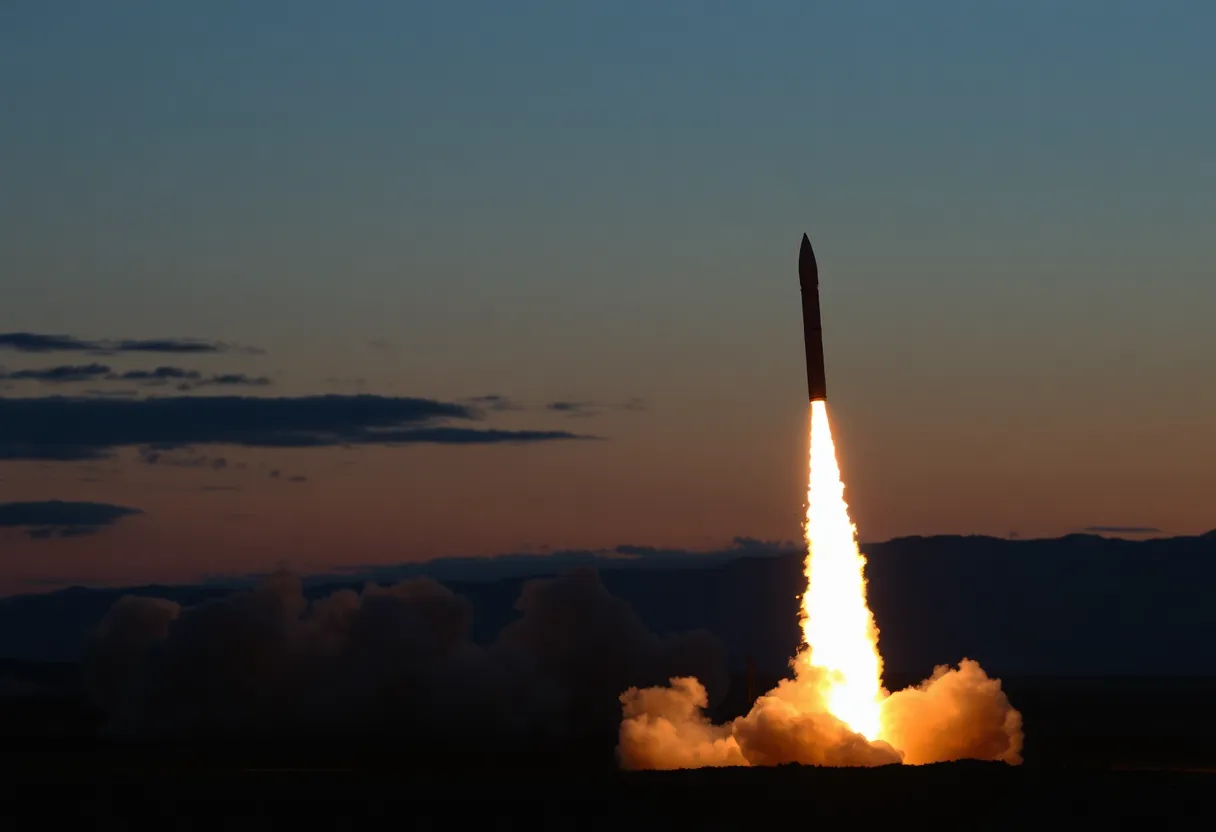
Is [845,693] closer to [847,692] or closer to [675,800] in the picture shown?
[847,692]

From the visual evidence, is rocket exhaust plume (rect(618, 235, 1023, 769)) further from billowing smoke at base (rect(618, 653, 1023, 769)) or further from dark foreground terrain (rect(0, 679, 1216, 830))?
dark foreground terrain (rect(0, 679, 1216, 830))

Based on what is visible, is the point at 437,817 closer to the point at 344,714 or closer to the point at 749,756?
the point at 749,756

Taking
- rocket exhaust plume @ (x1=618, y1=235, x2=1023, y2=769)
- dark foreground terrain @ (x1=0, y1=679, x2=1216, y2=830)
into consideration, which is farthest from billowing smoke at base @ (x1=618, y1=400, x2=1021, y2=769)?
dark foreground terrain @ (x1=0, y1=679, x2=1216, y2=830)

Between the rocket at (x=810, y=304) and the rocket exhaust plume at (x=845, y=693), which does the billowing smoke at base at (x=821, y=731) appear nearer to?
the rocket exhaust plume at (x=845, y=693)

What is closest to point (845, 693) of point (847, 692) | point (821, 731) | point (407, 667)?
point (847, 692)

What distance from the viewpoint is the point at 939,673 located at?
80.9m

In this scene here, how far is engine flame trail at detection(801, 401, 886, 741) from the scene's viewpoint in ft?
259

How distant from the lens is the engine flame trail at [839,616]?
7894cm

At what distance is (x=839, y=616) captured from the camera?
3135 inches

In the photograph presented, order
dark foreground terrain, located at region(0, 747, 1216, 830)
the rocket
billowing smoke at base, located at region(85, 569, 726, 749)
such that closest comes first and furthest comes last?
dark foreground terrain, located at region(0, 747, 1216, 830)
the rocket
billowing smoke at base, located at region(85, 569, 726, 749)

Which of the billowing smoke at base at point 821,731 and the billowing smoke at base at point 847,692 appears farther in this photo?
the billowing smoke at base at point 847,692

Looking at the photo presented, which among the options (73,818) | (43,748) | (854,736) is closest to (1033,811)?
(854,736)

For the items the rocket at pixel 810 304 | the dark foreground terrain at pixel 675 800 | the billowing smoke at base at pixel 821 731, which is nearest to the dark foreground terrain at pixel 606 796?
the dark foreground terrain at pixel 675 800

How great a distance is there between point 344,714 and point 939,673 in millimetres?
49303
